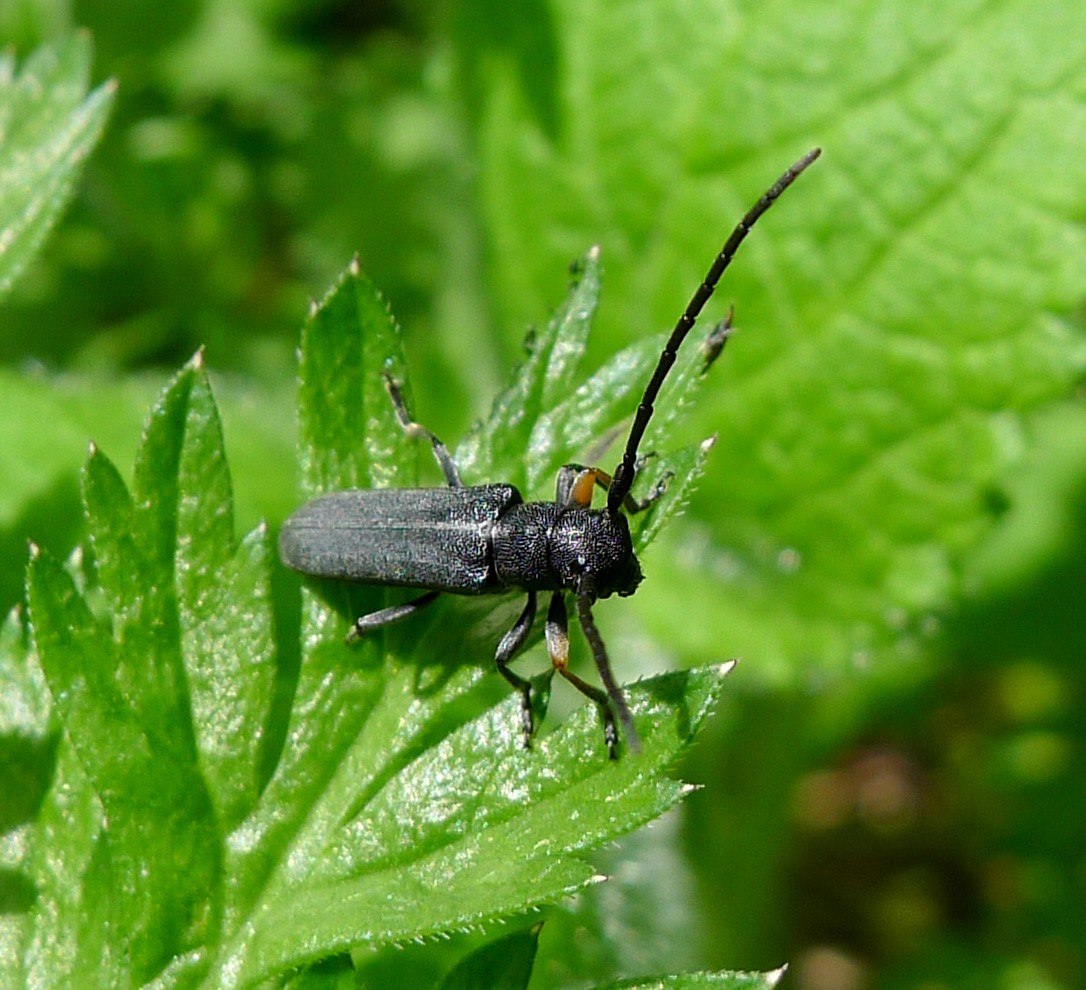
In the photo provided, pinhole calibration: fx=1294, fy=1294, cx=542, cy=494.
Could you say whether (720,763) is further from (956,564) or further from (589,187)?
(589,187)

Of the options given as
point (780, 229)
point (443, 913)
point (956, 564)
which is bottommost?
point (443, 913)

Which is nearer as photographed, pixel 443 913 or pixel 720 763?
pixel 443 913

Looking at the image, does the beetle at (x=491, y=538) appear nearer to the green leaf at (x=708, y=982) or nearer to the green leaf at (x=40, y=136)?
the green leaf at (x=708, y=982)

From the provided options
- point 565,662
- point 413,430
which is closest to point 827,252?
point 413,430

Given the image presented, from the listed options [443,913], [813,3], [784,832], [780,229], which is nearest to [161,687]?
[443,913]

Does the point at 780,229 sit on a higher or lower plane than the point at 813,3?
lower

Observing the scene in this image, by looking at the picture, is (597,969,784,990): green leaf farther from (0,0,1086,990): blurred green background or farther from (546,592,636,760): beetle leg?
(0,0,1086,990): blurred green background

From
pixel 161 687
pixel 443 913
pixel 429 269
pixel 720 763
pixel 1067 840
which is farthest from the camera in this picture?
pixel 429 269

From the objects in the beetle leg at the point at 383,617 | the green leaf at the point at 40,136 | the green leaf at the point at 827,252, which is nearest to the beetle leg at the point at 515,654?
the beetle leg at the point at 383,617
